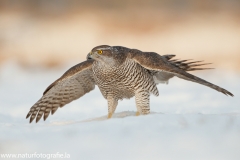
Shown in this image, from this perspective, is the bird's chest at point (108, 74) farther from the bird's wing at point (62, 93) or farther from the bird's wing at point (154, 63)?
the bird's wing at point (62, 93)

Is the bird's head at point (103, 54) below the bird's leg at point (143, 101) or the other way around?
the other way around

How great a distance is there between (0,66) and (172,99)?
5.67 m

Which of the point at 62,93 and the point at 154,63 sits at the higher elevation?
the point at 154,63

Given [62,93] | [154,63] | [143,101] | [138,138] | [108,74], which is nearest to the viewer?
[138,138]

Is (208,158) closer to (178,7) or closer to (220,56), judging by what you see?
(220,56)

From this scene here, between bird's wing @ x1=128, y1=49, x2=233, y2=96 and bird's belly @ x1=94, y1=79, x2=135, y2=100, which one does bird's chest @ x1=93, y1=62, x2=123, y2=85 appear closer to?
bird's belly @ x1=94, y1=79, x2=135, y2=100

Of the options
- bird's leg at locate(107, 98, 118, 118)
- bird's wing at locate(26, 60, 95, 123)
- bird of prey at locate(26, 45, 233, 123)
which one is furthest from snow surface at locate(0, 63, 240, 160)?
bird's leg at locate(107, 98, 118, 118)

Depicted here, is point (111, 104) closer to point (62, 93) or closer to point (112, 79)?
point (112, 79)

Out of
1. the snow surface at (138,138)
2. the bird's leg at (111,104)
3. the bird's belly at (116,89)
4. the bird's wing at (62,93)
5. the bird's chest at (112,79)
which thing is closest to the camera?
the snow surface at (138,138)

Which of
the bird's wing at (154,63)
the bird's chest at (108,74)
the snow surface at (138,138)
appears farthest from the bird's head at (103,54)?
the snow surface at (138,138)

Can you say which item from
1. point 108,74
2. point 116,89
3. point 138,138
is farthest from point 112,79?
point 138,138

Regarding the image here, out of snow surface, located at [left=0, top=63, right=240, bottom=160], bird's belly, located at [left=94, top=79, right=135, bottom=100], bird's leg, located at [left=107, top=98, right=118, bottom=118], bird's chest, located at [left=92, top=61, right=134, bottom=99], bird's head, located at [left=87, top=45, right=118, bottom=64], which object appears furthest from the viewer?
bird's leg, located at [left=107, top=98, right=118, bottom=118]

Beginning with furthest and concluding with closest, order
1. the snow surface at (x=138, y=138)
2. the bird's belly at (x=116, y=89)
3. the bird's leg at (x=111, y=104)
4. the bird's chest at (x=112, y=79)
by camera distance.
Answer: the bird's leg at (x=111, y=104) → the bird's belly at (x=116, y=89) → the bird's chest at (x=112, y=79) → the snow surface at (x=138, y=138)

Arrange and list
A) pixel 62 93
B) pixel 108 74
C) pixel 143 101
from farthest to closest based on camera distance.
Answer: pixel 62 93
pixel 143 101
pixel 108 74
